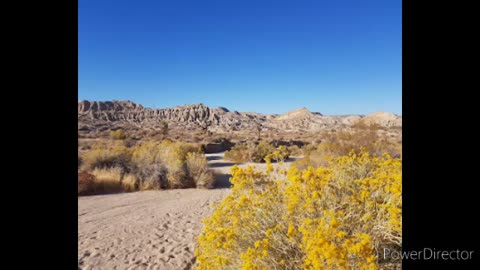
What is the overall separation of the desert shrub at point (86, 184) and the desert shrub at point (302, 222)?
6.86 metres

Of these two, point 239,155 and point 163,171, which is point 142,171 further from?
point 239,155

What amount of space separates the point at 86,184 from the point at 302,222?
815 cm

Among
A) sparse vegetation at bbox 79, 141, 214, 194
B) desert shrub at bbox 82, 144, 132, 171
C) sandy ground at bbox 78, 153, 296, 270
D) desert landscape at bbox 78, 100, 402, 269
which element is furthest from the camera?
desert shrub at bbox 82, 144, 132, 171

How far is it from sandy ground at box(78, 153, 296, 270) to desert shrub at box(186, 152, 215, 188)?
2.92 ft

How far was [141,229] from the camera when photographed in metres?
5.28

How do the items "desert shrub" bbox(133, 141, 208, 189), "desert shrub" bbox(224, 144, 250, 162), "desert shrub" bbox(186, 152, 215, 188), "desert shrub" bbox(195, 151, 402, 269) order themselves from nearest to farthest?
"desert shrub" bbox(195, 151, 402, 269)
"desert shrub" bbox(133, 141, 208, 189)
"desert shrub" bbox(186, 152, 215, 188)
"desert shrub" bbox(224, 144, 250, 162)

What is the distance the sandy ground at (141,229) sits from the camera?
3.98 metres

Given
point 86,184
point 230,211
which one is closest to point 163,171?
point 86,184

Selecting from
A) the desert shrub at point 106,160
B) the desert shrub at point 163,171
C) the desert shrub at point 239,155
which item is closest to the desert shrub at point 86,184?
the desert shrub at point 106,160

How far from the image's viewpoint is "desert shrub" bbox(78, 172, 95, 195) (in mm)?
8100

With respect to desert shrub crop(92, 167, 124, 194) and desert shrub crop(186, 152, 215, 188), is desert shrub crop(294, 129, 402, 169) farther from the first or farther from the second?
desert shrub crop(92, 167, 124, 194)

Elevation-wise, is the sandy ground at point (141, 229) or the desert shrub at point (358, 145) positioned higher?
the desert shrub at point (358, 145)

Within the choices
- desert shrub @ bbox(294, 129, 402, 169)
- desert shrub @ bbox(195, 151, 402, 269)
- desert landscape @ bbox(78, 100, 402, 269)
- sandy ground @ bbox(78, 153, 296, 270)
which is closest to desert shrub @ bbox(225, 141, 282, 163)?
desert shrub @ bbox(294, 129, 402, 169)

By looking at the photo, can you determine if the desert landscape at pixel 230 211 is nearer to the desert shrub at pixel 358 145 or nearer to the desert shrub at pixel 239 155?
the desert shrub at pixel 358 145
